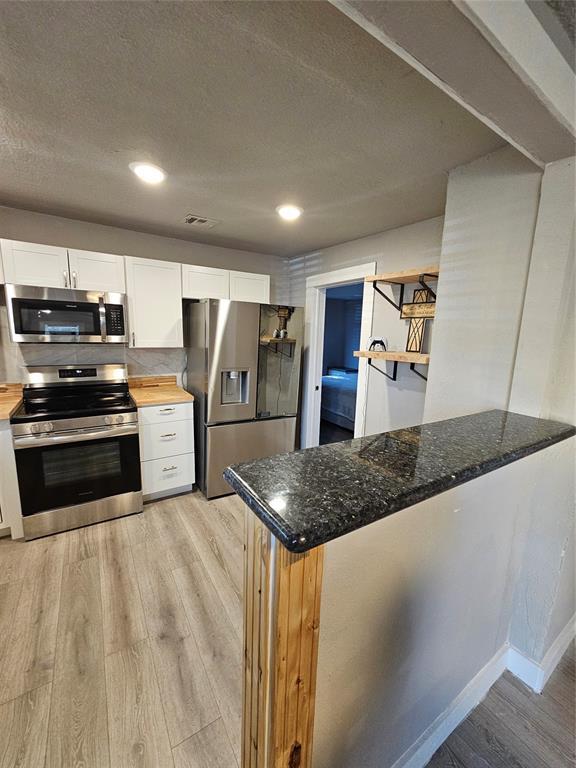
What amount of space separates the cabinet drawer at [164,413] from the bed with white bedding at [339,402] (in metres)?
2.41

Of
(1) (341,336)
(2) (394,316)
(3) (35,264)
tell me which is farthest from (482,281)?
(1) (341,336)

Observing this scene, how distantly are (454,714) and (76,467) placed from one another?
252 centimetres

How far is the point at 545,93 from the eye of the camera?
86cm

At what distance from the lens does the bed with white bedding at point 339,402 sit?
15.2ft

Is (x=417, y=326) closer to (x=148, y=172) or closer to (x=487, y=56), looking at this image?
(x=487, y=56)

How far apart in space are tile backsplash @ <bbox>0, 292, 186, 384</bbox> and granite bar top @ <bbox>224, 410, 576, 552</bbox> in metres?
2.63

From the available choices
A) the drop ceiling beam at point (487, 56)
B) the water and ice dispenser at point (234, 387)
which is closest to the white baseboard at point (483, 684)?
the drop ceiling beam at point (487, 56)

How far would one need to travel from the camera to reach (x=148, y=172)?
67.2 inches

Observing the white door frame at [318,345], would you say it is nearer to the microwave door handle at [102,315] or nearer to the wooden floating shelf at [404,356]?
the wooden floating shelf at [404,356]

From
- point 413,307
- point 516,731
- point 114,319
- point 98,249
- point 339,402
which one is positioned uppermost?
point 98,249

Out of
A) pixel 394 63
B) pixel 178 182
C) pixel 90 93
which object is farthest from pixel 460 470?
pixel 178 182

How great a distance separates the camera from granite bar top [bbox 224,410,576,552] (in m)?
0.57

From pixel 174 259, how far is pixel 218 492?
222 centimetres

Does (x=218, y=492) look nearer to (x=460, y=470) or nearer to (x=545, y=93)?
(x=460, y=470)
